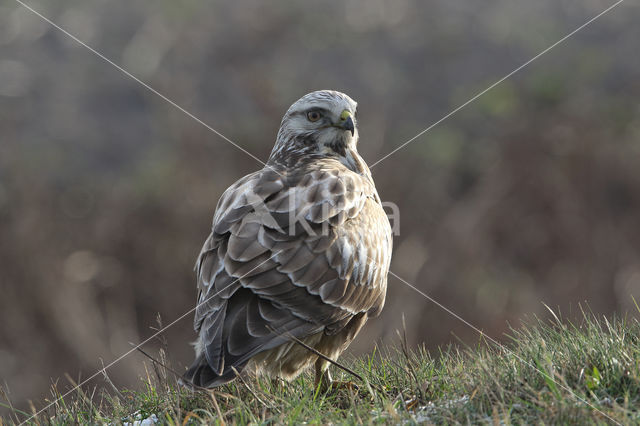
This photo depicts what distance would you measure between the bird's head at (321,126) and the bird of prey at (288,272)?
521 mm

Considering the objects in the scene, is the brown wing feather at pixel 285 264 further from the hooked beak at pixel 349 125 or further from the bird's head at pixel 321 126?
the bird's head at pixel 321 126

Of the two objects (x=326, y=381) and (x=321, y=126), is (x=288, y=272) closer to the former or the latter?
(x=326, y=381)

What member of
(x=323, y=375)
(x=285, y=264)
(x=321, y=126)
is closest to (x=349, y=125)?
(x=321, y=126)

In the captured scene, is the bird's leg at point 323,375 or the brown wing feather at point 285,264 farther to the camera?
the bird's leg at point 323,375

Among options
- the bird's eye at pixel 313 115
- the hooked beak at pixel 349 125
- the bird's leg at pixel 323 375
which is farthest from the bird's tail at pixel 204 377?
the bird's eye at pixel 313 115

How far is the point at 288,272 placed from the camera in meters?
4.52

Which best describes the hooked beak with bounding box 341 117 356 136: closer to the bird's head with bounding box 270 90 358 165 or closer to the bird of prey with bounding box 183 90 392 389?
the bird's head with bounding box 270 90 358 165

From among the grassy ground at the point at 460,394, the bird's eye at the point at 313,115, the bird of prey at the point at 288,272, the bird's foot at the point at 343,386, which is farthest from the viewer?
the bird's eye at the point at 313,115

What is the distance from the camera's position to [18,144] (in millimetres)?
15484

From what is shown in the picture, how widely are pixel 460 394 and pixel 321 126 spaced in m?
2.78

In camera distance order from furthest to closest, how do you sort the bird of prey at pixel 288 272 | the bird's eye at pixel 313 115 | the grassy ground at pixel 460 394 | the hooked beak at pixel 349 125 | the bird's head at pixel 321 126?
1. the bird's eye at pixel 313 115
2. the bird's head at pixel 321 126
3. the hooked beak at pixel 349 125
4. the bird of prey at pixel 288 272
5. the grassy ground at pixel 460 394

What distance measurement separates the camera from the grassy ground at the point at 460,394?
3.62 m

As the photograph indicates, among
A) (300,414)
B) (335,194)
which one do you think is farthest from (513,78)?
(300,414)

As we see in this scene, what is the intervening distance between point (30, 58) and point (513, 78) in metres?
12.9
